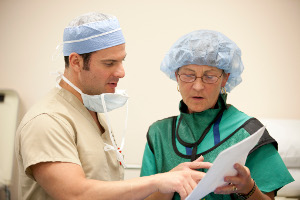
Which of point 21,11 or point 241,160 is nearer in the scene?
point 241,160

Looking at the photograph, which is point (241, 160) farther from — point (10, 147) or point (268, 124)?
point (10, 147)

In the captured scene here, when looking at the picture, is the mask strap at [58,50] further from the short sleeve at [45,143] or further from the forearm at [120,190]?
the forearm at [120,190]

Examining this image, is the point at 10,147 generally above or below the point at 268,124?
below

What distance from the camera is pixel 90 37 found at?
1.37 m

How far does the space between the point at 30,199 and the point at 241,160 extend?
0.78 meters

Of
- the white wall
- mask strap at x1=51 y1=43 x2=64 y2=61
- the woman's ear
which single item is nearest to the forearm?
the woman's ear

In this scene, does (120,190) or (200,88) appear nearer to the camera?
(120,190)

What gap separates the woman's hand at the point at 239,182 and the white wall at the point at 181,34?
1.47 metres

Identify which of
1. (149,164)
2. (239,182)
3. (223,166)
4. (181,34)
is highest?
(181,34)

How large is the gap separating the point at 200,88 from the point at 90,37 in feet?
1.62

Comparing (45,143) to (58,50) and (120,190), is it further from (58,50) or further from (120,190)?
(58,50)

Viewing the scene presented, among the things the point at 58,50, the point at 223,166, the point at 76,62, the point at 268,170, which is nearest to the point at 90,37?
the point at 76,62

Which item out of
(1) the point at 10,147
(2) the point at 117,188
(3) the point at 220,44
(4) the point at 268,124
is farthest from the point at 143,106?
(2) the point at 117,188

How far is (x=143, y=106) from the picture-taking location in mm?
2633
